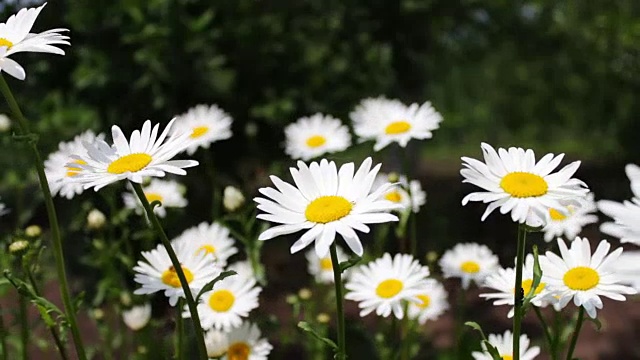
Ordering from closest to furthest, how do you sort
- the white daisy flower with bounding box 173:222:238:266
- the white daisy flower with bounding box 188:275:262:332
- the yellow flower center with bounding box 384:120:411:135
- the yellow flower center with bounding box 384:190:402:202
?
the white daisy flower with bounding box 188:275:262:332
the white daisy flower with bounding box 173:222:238:266
the yellow flower center with bounding box 384:120:411:135
the yellow flower center with bounding box 384:190:402:202

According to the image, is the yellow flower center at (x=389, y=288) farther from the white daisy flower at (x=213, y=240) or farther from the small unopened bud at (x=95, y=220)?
the small unopened bud at (x=95, y=220)

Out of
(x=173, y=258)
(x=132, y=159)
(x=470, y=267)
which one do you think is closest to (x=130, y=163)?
(x=132, y=159)

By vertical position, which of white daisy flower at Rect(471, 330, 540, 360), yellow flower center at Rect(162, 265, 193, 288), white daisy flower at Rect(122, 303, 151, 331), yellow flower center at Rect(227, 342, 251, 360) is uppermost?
yellow flower center at Rect(162, 265, 193, 288)

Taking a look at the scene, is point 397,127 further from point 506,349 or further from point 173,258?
point 173,258

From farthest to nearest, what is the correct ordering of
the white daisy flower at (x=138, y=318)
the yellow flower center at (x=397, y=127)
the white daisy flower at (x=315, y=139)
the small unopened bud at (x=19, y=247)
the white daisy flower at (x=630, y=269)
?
the white daisy flower at (x=315, y=139)
the yellow flower center at (x=397, y=127)
the white daisy flower at (x=138, y=318)
the small unopened bud at (x=19, y=247)
the white daisy flower at (x=630, y=269)

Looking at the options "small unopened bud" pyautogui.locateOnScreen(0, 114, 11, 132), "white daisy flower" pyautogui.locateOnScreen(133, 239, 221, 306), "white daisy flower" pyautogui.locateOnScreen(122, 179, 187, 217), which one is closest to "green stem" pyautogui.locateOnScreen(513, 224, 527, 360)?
"white daisy flower" pyautogui.locateOnScreen(133, 239, 221, 306)

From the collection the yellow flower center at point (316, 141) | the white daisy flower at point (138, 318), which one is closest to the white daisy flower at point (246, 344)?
the white daisy flower at point (138, 318)

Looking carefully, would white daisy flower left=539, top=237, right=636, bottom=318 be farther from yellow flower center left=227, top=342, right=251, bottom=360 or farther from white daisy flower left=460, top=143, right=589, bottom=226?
yellow flower center left=227, top=342, right=251, bottom=360
